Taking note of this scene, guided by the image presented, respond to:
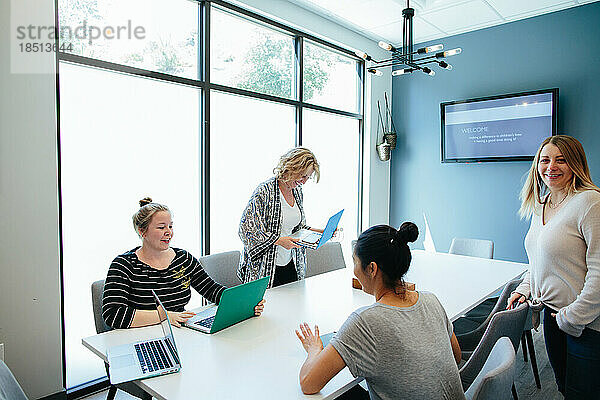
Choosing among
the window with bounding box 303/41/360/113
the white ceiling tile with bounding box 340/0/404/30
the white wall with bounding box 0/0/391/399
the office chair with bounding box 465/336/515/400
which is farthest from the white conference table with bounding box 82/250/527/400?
the white ceiling tile with bounding box 340/0/404/30

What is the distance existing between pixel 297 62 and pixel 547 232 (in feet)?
9.87

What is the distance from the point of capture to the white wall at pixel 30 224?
2334 mm

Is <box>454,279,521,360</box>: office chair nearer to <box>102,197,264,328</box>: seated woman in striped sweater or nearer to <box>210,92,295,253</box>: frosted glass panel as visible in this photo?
<box>102,197,264,328</box>: seated woman in striped sweater

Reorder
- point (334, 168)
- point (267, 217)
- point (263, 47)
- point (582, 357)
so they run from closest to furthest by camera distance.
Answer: point (582, 357)
point (267, 217)
point (263, 47)
point (334, 168)

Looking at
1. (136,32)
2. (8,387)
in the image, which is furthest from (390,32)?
(8,387)

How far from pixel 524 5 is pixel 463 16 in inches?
21.0

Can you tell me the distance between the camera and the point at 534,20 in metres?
4.22

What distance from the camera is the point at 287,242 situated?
2559 mm

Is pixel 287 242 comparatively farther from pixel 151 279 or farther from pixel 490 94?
pixel 490 94

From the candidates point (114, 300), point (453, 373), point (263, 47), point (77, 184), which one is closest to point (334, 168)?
point (263, 47)

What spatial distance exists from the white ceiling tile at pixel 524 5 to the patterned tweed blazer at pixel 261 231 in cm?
288

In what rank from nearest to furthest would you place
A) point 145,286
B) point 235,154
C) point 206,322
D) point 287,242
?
point 206,322 → point 145,286 → point 287,242 → point 235,154

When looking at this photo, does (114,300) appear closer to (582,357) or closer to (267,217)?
(267,217)

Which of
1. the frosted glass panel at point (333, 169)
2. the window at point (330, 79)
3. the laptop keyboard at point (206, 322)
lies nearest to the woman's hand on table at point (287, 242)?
the laptop keyboard at point (206, 322)
